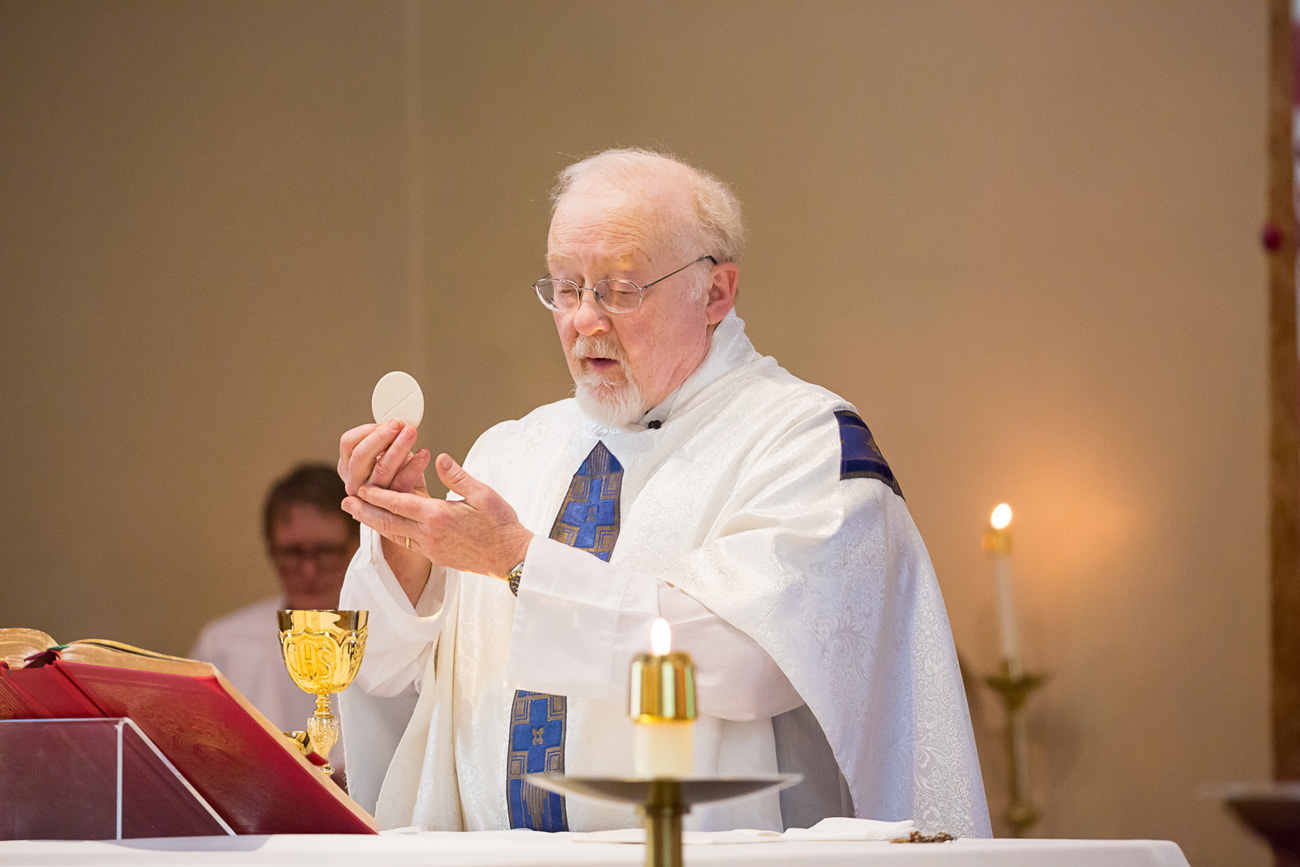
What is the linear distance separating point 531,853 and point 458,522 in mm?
923

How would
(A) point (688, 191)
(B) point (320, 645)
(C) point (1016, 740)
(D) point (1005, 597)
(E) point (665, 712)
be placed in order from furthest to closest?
(C) point (1016, 740)
(D) point (1005, 597)
(A) point (688, 191)
(B) point (320, 645)
(E) point (665, 712)

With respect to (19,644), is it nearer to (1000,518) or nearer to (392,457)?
(392,457)

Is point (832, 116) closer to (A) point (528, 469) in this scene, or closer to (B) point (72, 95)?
(A) point (528, 469)

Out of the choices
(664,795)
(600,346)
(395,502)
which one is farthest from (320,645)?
(664,795)

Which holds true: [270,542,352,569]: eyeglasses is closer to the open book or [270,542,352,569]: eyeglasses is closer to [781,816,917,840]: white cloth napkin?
the open book

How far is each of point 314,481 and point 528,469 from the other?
7.95 feet

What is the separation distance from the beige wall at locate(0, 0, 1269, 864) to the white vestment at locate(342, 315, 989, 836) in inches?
51.3

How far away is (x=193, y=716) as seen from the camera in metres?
1.58

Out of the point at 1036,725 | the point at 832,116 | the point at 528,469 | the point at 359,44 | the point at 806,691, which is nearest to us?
the point at 806,691

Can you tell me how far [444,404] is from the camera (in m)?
5.26

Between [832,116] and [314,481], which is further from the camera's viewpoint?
[314,481]

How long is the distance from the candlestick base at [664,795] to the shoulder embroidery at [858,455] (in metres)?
1.67

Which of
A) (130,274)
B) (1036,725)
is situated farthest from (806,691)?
(130,274)

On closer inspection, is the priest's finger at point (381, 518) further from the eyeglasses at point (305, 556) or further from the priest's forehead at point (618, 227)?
the eyeglasses at point (305, 556)
